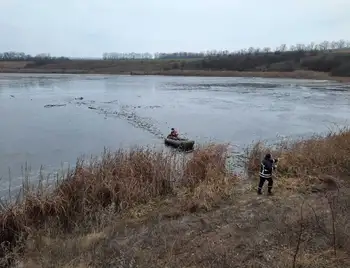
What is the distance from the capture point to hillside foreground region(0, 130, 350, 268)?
686cm

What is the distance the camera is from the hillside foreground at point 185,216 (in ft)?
22.5

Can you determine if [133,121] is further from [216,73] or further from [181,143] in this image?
[216,73]

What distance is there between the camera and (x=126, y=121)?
91.6 ft

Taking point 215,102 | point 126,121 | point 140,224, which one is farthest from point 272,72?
point 140,224

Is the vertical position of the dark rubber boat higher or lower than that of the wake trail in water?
higher

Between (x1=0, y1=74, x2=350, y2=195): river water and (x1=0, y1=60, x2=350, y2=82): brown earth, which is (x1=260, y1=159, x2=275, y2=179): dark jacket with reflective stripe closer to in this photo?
(x1=0, y1=74, x2=350, y2=195): river water

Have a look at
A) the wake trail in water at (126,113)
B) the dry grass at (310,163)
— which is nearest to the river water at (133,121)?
the wake trail in water at (126,113)

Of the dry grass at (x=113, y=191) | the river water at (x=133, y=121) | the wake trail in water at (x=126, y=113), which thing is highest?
the dry grass at (x=113, y=191)

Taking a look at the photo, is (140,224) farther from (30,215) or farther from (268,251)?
(268,251)

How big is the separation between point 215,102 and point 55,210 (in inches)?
1227

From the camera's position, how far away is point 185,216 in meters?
9.47

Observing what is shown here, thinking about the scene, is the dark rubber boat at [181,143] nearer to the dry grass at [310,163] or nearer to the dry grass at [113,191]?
the dry grass at [310,163]

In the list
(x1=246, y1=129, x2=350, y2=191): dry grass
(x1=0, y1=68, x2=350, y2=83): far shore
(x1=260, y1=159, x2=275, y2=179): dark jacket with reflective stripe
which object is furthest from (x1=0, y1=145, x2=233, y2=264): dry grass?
(x1=0, y1=68, x2=350, y2=83): far shore

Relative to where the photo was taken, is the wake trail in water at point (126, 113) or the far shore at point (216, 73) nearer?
the wake trail in water at point (126, 113)
